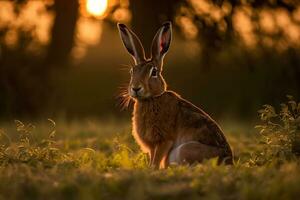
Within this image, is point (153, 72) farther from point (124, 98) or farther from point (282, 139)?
point (282, 139)

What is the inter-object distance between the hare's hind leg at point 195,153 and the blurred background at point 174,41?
146 inches

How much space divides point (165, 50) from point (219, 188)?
3.34 meters

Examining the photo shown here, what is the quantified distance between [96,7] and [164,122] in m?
5.20

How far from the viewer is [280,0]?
1277 centimetres

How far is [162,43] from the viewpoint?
8.99 meters

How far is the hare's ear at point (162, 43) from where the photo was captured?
8.88 metres

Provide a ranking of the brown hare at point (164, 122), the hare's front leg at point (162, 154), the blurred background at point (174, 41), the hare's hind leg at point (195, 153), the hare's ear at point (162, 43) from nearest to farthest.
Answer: the hare's hind leg at point (195, 153), the brown hare at point (164, 122), the hare's front leg at point (162, 154), the hare's ear at point (162, 43), the blurred background at point (174, 41)

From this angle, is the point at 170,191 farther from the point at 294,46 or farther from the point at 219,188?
the point at 294,46

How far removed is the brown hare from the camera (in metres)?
8.07

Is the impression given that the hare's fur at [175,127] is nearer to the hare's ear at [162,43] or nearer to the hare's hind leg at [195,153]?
the hare's hind leg at [195,153]

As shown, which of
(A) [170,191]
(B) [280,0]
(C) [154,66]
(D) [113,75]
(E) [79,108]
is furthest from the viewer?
(D) [113,75]

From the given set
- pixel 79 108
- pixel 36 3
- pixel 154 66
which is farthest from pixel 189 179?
pixel 79 108

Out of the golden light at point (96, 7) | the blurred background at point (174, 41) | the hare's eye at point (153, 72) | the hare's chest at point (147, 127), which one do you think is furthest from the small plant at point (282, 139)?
the golden light at point (96, 7)

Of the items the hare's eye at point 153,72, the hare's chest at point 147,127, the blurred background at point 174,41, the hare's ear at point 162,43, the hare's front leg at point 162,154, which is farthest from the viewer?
the blurred background at point 174,41
